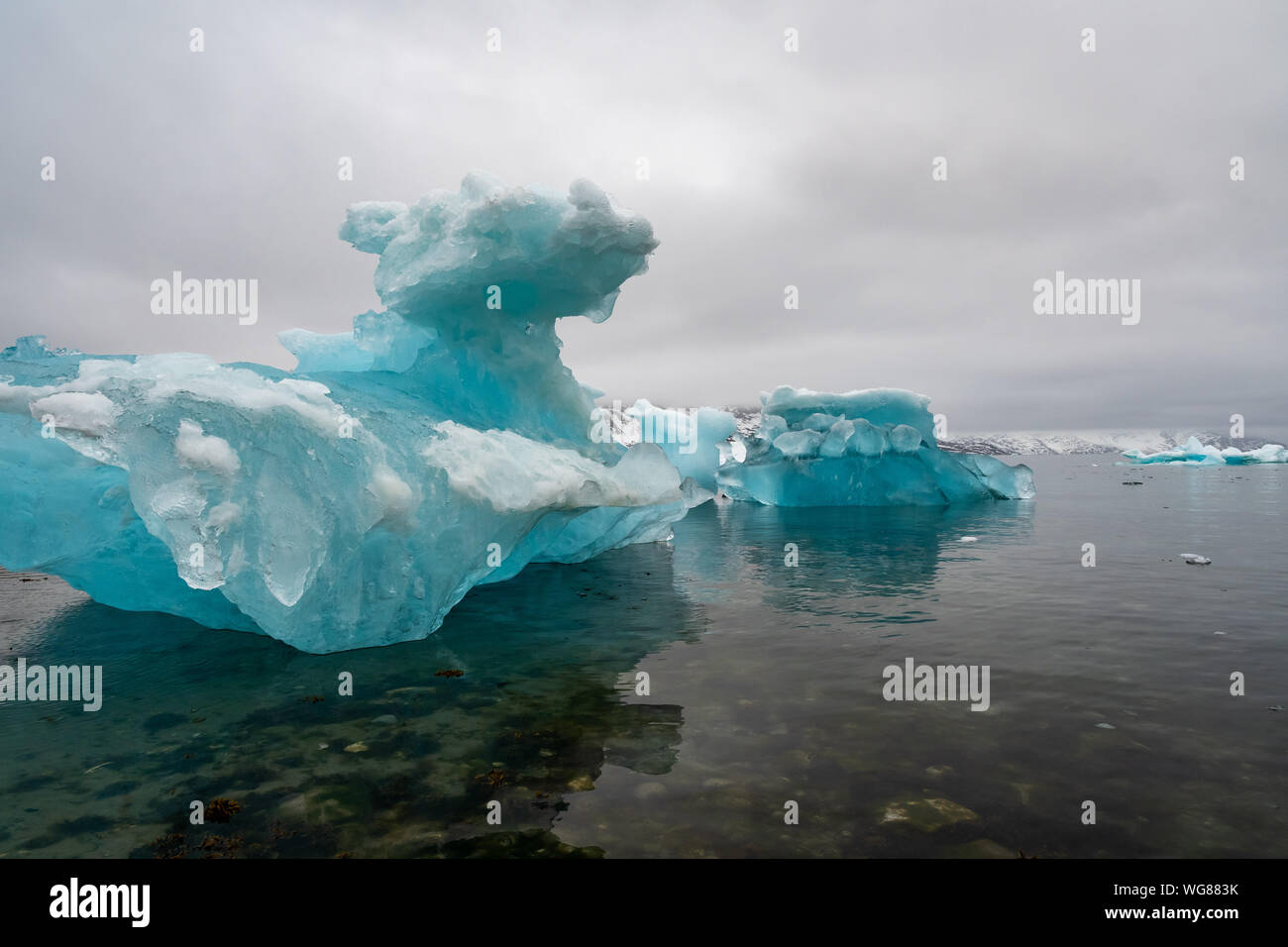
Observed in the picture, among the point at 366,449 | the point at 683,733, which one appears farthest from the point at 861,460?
the point at 683,733

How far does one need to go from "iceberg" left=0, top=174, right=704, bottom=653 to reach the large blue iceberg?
0.03m

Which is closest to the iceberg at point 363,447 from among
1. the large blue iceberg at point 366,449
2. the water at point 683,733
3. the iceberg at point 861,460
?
the large blue iceberg at point 366,449

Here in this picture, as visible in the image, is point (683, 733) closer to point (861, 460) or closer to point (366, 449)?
point (366, 449)

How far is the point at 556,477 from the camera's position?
1216 cm

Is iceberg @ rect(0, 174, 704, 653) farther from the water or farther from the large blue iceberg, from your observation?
the water

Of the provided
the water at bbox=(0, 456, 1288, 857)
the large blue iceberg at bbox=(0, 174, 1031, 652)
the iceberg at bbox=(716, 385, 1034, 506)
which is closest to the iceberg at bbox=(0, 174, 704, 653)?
the large blue iceberg at bbox=(0, 174, 1031, 652)

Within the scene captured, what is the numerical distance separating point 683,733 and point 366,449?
5.81 meters

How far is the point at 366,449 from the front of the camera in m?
9.70

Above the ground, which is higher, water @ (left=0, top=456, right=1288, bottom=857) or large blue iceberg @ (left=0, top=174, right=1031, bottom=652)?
large blue iceberg @ (left=0, top=174, right=1031, bottom=652)

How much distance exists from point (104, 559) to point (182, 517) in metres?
5.79

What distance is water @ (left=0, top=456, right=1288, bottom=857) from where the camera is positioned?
5258 millimetres

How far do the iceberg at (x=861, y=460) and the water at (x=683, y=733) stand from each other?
2358 centimetres

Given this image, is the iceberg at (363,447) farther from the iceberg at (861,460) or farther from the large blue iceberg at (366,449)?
the iceberg at (861,460)
